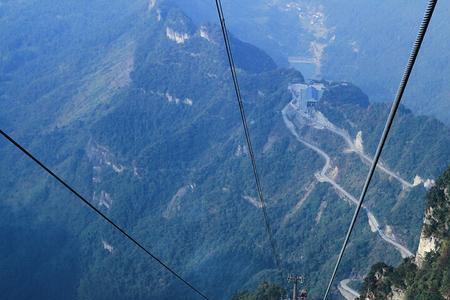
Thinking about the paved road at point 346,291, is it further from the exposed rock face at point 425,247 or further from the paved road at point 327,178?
the exposed rock face at point 425,247

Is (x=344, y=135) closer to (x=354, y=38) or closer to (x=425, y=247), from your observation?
(x=425, y=247)

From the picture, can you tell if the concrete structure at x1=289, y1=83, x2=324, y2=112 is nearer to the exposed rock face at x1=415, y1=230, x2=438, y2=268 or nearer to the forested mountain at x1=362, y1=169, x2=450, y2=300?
the forested mountain at x1=362, y1=169, x2=450, y2=300

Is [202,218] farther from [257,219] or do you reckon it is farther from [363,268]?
[363,268]

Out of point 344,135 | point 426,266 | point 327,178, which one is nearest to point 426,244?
point 426,266

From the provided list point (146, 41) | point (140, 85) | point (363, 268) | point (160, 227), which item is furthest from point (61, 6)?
point (363, 268)

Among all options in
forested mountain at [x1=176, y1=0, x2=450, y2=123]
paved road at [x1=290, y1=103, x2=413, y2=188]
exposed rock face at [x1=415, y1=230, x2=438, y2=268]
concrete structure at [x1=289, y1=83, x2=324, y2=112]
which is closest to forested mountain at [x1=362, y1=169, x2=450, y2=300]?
exposed rock face at [x1=415, y1=230, x2=438, y2=268]

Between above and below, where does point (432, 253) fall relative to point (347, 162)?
above
